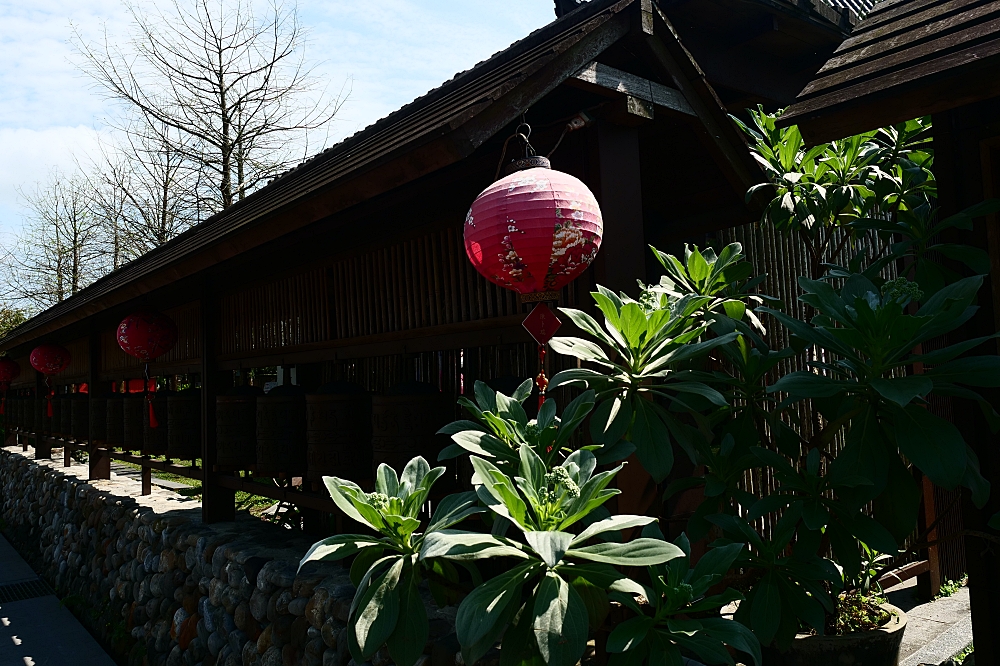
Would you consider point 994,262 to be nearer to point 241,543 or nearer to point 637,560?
point 637,560

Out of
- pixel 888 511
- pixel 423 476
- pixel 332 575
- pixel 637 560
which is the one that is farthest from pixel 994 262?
pixel 332 575

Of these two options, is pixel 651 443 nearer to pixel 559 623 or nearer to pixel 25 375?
pixel 559 623

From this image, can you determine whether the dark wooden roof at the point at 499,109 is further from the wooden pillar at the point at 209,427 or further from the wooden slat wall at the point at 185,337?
the wooden slat wall at the point at 185,337

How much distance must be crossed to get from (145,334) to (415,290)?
14.3ft

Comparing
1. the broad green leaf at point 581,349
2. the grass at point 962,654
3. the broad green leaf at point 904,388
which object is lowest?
the grass at point 962,654

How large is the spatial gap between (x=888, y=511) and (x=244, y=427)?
4524 mm

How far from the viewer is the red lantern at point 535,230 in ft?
8.89

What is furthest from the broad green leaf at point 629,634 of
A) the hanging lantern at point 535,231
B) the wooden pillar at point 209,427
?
the wooden pillar at point 209,427

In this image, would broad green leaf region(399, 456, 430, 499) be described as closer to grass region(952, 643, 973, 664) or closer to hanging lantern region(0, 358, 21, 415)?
grass region(952, 643, 973, 664)

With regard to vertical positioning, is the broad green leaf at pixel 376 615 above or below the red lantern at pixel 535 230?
below

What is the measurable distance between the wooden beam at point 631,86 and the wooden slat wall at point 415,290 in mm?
878

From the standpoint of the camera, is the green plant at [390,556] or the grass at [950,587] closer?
the green plant at [390,556]

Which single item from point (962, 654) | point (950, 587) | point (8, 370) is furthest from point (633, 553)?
point (8, 370)

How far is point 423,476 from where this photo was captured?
2.58 meters
